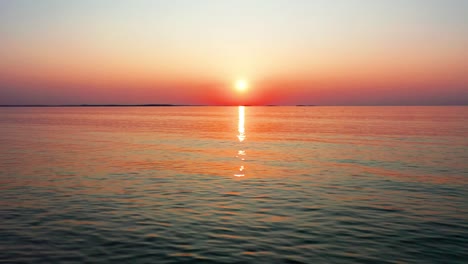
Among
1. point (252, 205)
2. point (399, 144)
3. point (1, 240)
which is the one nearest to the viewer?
point (1, 240)

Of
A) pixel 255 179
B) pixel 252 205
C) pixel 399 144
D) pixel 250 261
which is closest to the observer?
pixel 250 261

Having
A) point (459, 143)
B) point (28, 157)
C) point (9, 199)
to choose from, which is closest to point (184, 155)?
point (28, 157)

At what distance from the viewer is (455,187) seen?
28047mm

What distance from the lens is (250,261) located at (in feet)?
48.7

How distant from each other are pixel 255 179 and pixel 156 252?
16655 mm

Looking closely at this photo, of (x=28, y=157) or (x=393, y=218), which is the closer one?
(x=393, y=218)

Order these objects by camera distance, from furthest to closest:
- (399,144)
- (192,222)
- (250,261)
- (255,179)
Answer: (399,144), (255,179), (192,222), (250,261)

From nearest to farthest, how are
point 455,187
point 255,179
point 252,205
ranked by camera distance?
point 252,205 → point 455,187 → point 255,179

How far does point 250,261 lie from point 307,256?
2.08m

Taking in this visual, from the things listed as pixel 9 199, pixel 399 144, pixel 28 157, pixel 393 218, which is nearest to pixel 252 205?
pixel 393 218

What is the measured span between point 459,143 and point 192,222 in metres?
50.1

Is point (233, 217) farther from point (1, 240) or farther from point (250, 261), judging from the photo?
point (1, 240)

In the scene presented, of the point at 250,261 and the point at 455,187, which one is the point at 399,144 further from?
the point at 250,261

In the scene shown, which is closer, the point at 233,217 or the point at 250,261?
the point at 250,261
